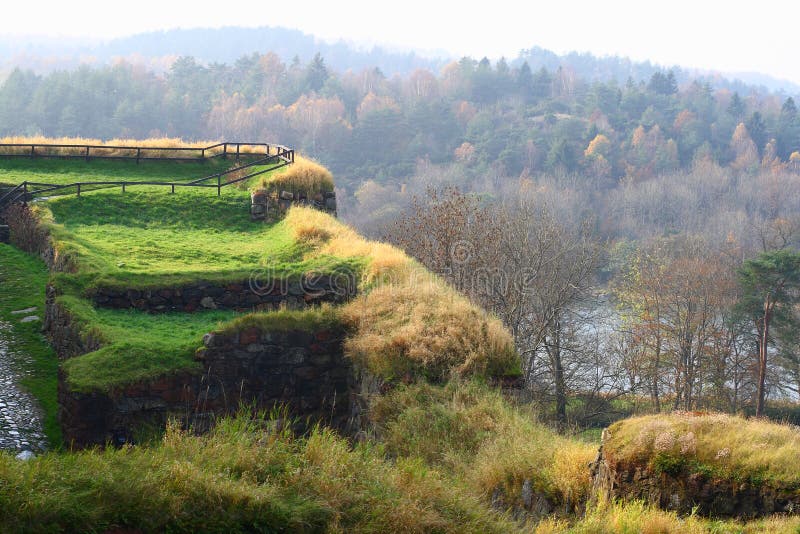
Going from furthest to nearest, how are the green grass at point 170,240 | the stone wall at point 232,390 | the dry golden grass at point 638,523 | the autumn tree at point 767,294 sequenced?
the autumn tree at point 767,294 < the green grass at point 170,240 < the stone wall at point 232,390 < the dry golden grass at point 638,523

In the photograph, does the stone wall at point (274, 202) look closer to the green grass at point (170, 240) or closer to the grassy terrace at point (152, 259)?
the green grass at point (170, 240)

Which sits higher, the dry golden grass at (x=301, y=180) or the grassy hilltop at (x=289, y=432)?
the dry golden grass at (x=301, y=180)

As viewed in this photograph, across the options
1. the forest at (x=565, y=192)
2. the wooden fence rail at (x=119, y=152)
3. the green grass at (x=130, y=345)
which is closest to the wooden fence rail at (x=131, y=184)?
the wooden fence rail at (x=119, y=152)

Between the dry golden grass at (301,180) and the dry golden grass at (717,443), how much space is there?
15412 millimetres

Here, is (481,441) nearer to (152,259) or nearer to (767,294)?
(152,259)

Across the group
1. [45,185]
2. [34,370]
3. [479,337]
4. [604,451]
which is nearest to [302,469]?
[604,451]

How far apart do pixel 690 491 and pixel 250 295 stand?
9874mm

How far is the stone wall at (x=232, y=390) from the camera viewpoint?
10742 millimetres

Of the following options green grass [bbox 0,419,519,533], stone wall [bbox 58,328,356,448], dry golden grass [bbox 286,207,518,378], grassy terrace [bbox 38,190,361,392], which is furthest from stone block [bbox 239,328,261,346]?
green grass [bbox 0,419,519,533]

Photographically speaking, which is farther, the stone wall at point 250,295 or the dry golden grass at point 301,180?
the dry golden grass at point 301,180

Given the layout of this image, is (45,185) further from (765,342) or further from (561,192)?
(561,192)

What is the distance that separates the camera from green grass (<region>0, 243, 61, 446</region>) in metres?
11.7

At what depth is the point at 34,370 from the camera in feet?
42.0

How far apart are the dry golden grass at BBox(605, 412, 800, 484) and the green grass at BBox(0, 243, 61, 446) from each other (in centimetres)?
732
